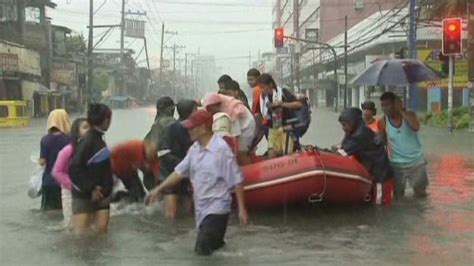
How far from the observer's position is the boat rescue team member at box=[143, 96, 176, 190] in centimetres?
986

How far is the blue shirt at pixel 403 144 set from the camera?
10.6m

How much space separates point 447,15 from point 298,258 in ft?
63.3

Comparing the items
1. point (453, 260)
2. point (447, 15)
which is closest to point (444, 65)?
point (447, 15)

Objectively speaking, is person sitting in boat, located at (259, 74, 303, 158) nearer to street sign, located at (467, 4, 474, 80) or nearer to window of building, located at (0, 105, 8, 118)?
street sign, located at (467, 4, 474, 80)

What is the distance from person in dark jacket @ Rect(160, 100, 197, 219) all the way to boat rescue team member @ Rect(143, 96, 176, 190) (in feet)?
0.37

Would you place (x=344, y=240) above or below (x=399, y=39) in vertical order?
below

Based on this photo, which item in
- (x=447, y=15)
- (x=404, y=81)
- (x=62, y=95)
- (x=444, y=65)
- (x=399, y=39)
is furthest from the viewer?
(x=62, y=95)

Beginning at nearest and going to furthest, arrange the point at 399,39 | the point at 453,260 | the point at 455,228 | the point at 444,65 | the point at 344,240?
the point at 453,260 < the point at 344,240 < the point at 455,228 < the point at 444,65 < the point at 399,39

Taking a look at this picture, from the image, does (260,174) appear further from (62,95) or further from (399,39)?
(62,95)

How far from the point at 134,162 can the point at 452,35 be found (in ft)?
56.3

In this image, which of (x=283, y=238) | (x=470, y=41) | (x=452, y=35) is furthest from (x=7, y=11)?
(x=283, y=238)

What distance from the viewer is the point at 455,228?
916 cm

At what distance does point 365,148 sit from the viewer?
1018cm

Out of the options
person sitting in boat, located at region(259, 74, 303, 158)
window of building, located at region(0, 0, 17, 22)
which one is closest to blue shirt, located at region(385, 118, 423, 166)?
person sitting in boat, located at region(259, 74, 303, 158)
